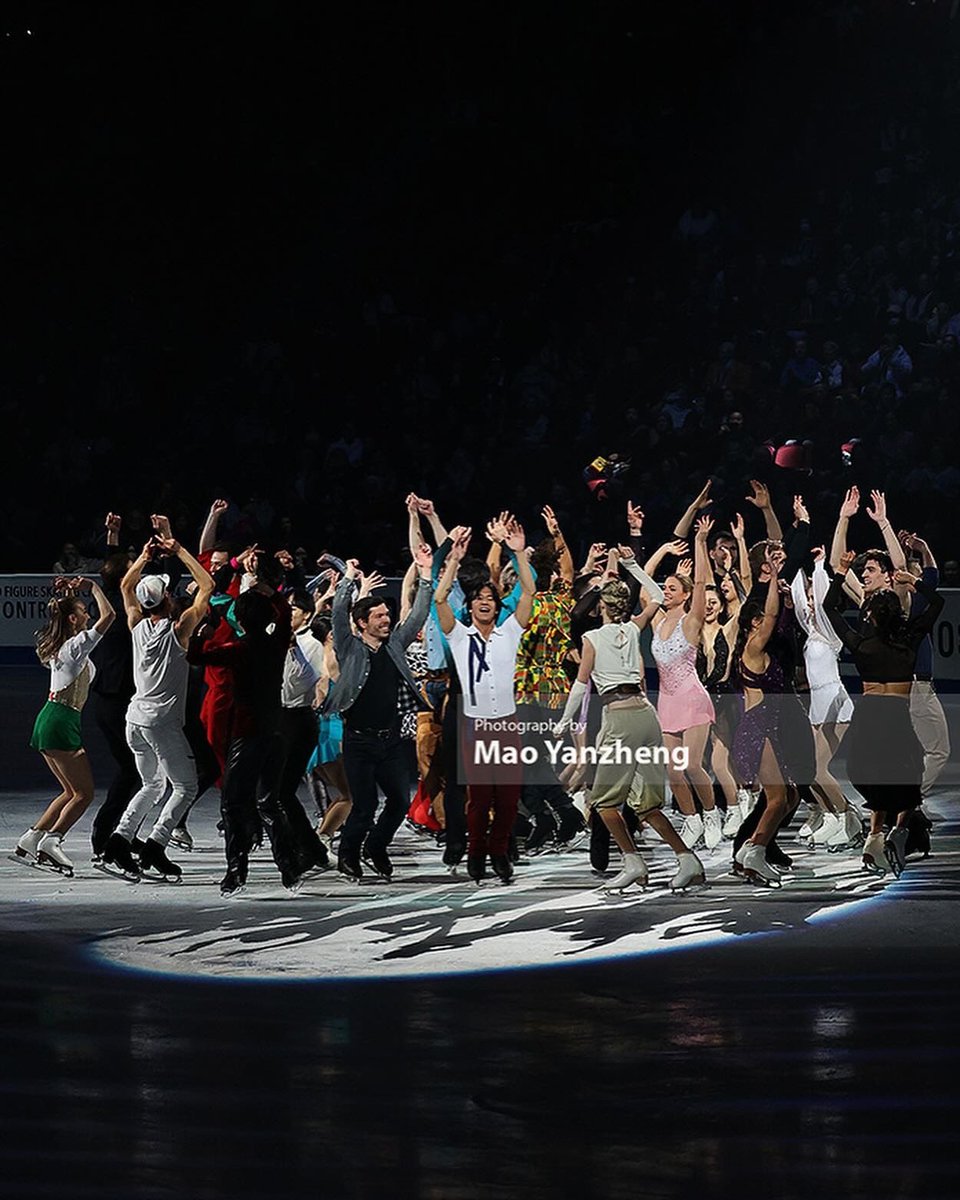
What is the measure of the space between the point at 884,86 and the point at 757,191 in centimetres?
238

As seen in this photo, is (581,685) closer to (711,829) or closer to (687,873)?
(687,873)

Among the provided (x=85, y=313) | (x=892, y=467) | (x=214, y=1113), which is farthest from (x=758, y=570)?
(x=85, y=313)

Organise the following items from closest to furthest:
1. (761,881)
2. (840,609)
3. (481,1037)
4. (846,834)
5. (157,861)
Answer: (481,1037), (761,881), (157,861), (846,834), (840,609)

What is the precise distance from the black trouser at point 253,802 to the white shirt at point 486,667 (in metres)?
1.29

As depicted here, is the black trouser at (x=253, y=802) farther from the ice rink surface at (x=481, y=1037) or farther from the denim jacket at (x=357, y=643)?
the denim jacket at (x=357, y=643)

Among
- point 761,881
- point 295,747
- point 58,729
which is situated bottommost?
point 761,881

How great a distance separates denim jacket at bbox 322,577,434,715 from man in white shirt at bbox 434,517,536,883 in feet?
0.40

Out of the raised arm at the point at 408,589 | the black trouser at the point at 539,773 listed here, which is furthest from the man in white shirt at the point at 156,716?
the black trouser at the point at 539,773

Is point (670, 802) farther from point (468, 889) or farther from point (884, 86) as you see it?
A: point (884, 86)

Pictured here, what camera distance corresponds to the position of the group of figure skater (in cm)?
1152

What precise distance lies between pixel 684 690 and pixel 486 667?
1.54m

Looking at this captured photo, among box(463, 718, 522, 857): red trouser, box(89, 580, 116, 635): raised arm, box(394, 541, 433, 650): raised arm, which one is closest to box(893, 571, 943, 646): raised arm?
box(463, 718, 522, 857): red trouser

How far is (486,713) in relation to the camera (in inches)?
477

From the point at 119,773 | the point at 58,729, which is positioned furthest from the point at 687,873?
the point at 58,729
